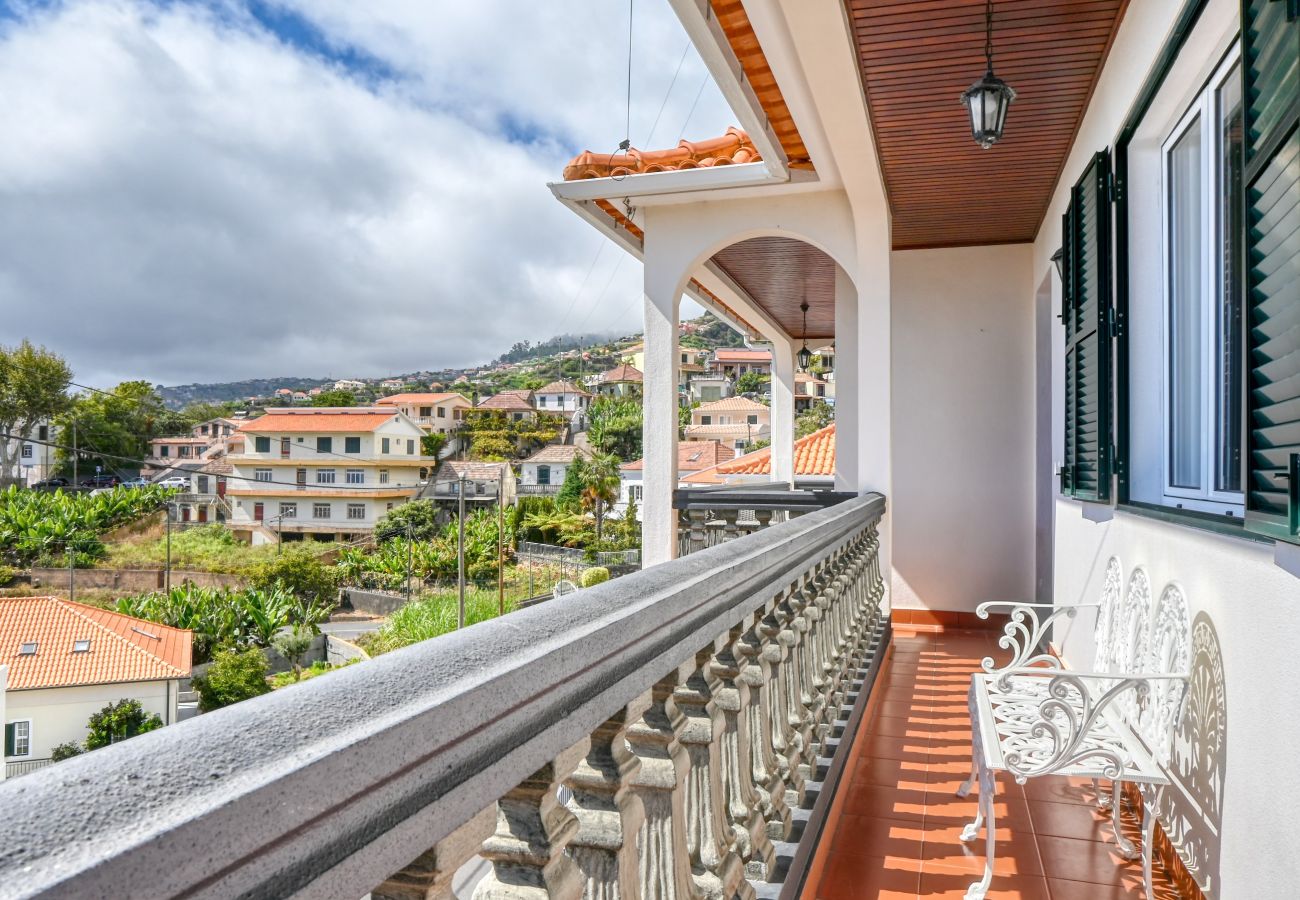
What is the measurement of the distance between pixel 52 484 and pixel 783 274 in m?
7.01

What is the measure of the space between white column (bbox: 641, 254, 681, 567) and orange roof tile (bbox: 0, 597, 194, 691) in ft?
11.8

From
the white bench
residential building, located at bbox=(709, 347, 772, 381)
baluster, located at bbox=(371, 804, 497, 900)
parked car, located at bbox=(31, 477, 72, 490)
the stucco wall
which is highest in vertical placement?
residential building, located at bbox=(709, 347, 772, 381)

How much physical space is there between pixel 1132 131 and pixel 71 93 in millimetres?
43067

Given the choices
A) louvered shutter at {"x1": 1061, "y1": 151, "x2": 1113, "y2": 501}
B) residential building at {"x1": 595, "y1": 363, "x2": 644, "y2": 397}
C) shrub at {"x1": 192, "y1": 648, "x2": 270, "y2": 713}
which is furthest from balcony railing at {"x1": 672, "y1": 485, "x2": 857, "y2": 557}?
residential building at {"x1": 595, "y1": 363, "x2": 644, "y2": 397}

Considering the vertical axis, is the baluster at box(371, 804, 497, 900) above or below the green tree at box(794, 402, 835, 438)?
below

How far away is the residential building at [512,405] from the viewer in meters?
62.3

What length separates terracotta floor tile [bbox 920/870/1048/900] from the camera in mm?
2322

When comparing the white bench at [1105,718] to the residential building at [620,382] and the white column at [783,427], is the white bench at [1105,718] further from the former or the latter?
the residential building at [620,382]

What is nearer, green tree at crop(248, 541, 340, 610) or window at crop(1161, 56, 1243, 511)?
window at crop(1161, 56, 1243, 511)

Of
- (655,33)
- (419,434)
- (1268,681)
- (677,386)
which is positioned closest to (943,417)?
(677,386)

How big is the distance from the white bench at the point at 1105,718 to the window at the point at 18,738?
3.84 metres

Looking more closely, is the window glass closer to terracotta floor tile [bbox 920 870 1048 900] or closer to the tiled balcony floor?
the tiled balcony floor

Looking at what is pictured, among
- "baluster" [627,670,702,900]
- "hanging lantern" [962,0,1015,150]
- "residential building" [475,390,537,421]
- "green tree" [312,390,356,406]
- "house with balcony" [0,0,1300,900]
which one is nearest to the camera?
"house with balcony" [0,0,1300,900]

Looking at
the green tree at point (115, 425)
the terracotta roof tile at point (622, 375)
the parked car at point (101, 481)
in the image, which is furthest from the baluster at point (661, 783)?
the terracotta roof tile at point (622, 375)
